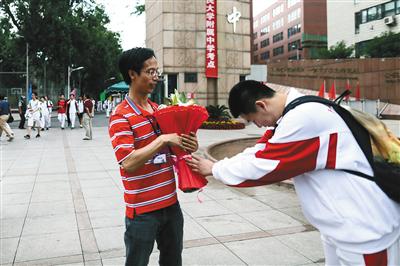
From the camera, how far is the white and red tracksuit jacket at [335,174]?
1.67 meters

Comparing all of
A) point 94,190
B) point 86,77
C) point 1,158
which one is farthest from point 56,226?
point 86,77

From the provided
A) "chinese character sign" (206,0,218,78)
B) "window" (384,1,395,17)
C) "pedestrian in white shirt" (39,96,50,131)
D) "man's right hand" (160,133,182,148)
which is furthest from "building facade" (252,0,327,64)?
"man's right hand" (160,133,182,148)

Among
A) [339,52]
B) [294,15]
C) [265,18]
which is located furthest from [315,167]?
[265,18]

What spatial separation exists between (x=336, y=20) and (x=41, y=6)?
34597 millimetres

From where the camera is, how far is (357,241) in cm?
168

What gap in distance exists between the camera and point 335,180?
169cm

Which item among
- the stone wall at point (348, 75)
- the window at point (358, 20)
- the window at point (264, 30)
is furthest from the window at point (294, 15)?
the stone wall at point (348, 75)

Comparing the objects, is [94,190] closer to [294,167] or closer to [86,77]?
[294,167]

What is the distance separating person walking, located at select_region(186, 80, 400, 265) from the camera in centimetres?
167

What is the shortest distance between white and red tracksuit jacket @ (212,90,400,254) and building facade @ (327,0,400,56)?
44057 mm

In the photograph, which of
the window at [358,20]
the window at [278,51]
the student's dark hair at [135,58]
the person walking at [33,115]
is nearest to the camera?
the student's dark hair at [135,58]

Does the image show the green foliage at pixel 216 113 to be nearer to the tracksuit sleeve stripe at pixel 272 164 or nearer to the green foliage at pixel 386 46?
the tracksuit sleeve stripe at pixel 272 164

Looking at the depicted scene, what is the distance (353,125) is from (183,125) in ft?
2.82

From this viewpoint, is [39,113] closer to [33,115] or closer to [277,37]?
[33,115]
